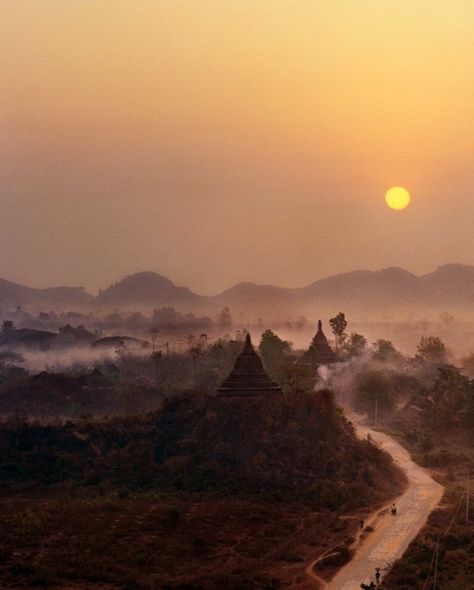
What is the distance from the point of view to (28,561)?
2104 inches

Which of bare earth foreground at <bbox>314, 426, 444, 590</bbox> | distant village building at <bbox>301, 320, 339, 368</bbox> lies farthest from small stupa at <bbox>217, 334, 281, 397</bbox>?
distant village building at <bbox>301, 320, 339, 368</bbox>

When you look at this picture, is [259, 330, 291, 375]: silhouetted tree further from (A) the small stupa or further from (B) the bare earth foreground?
(B) the bare earth foreground

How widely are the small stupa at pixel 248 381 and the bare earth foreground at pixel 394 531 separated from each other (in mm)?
13924

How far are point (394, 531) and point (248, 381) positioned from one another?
90.3ft

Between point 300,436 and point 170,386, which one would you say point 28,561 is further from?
point 170,386

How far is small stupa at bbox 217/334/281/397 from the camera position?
279ft

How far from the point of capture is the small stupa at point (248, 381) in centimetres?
8519

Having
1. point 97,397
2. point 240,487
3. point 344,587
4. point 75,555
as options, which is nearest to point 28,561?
point 75,555

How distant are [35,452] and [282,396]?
21.3 metres

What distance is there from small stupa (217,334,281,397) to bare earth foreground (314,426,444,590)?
45.7ft

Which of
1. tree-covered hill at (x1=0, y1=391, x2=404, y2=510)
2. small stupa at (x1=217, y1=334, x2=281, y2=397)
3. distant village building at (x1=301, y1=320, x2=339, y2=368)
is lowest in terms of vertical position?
tree-covered hill at (x1=0, y1=391, x2=404, y2=510)

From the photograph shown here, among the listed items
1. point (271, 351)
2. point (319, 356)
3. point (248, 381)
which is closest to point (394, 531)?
point (248, 381)

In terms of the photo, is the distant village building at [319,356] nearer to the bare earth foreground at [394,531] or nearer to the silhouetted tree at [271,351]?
the silhouetted tree at [271,351]

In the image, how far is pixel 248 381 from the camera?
86.1 metres
